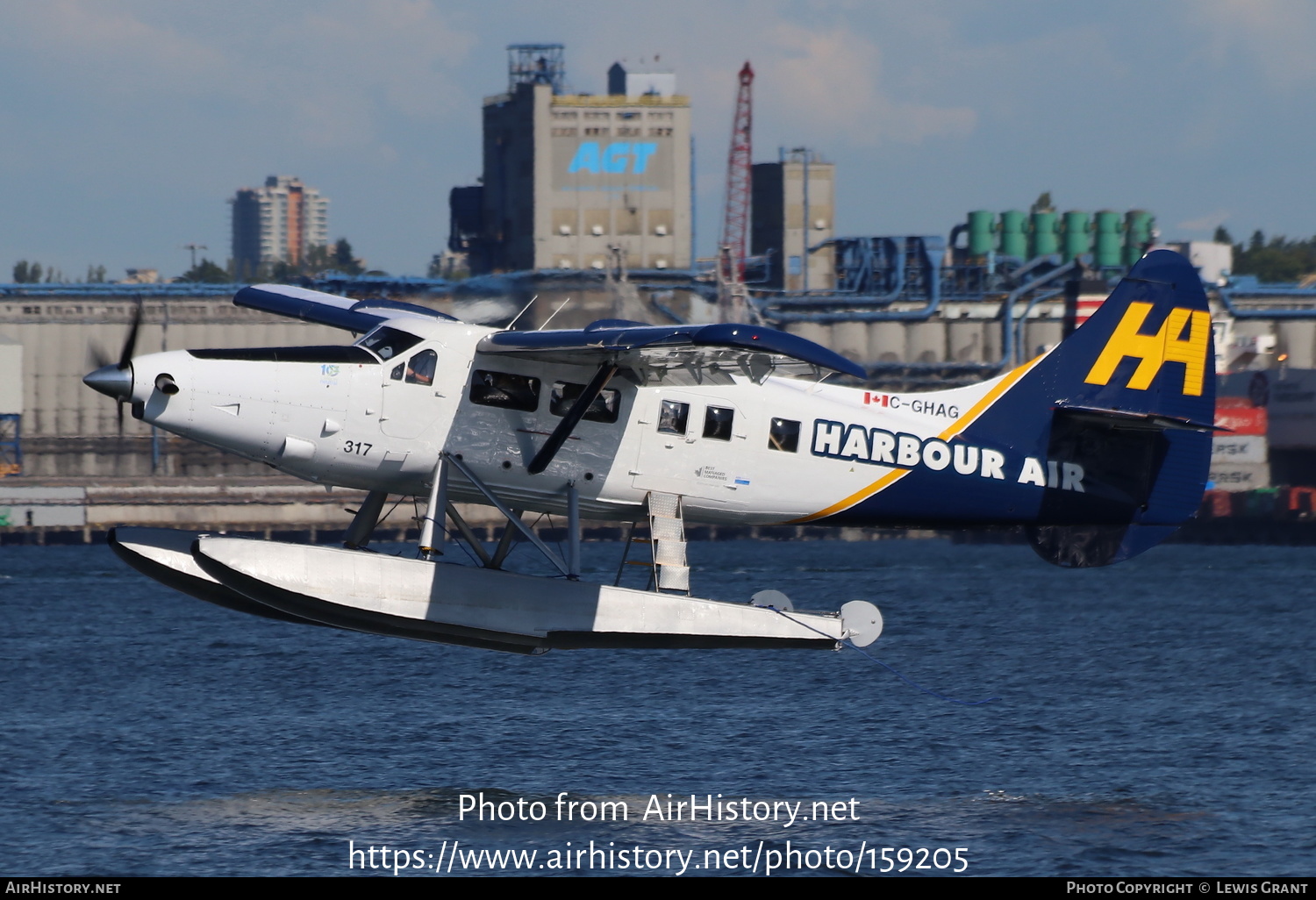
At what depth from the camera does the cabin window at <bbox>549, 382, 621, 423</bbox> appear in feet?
59.6

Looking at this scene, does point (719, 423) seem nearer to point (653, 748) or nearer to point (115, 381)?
point (115, 381)

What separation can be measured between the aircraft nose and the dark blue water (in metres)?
4.97

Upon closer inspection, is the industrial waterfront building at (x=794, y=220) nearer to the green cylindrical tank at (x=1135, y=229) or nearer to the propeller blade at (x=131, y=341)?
the green cylindrical tank at (x=1135, y=229)

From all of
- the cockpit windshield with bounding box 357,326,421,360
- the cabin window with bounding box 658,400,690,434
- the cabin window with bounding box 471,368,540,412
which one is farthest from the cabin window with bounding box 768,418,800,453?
the cockpit windshield with bounding box 357,326,421,360

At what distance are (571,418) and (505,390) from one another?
79 centimetres

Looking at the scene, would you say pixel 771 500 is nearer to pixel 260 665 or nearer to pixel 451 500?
pixel 451 500

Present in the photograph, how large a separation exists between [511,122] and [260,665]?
254ft

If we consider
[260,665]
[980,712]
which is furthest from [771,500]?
[260,665]

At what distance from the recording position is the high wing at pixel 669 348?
15.2 meters

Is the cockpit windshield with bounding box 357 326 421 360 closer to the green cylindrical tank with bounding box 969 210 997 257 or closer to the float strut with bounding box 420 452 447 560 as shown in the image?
the float strut with bounding box 420 452 447 560

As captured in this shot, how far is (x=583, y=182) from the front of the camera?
102812 mm

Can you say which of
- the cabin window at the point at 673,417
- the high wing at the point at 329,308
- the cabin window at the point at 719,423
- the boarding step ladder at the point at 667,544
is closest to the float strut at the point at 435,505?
the high wing at the point at 329,308

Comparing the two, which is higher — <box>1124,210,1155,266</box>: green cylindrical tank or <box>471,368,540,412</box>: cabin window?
<box>1124,210,1155,266</box>: green cylindrical tank

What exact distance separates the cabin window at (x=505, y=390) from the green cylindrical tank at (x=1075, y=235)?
93679mm
